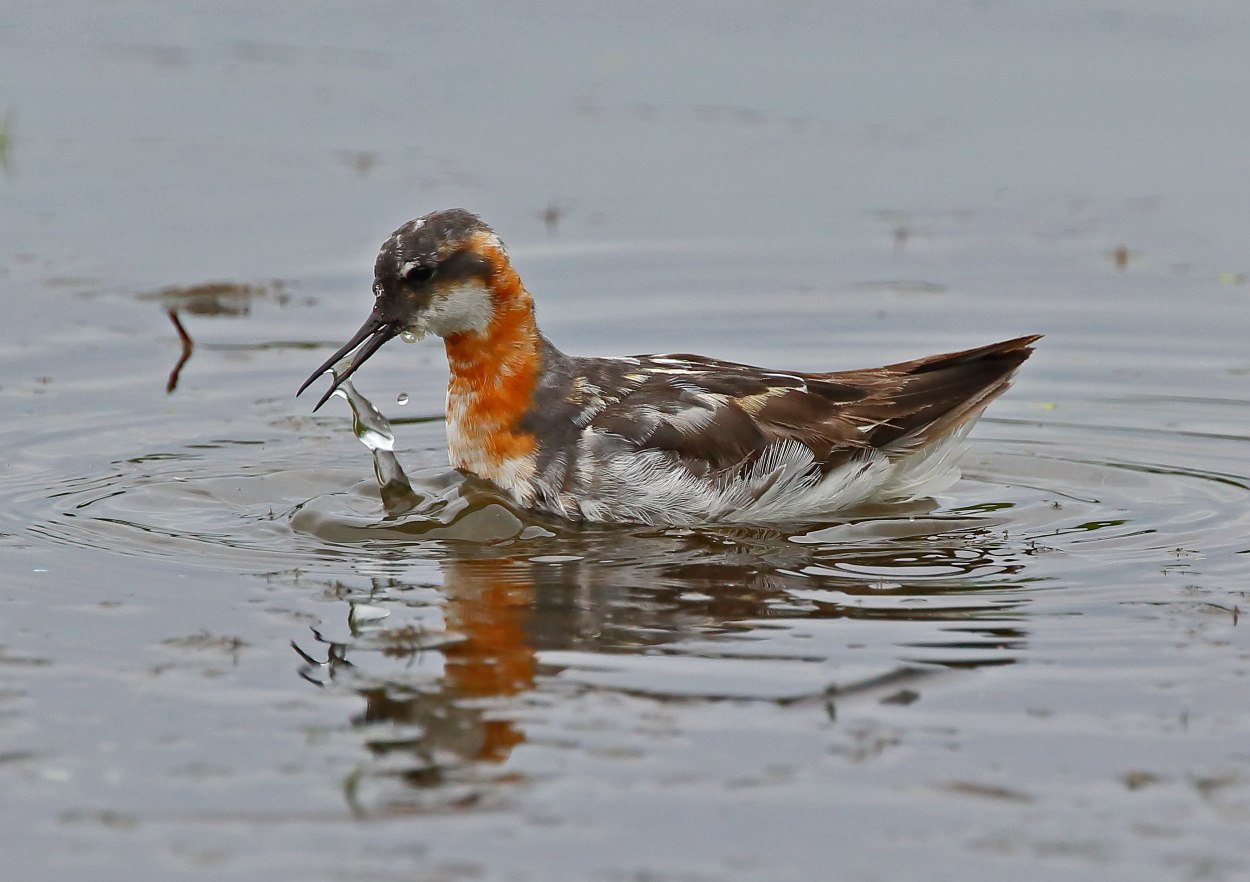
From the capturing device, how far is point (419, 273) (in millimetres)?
9648

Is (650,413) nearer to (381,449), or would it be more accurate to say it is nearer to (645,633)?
(381,449)

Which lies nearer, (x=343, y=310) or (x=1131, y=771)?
(x=1131, y=771)

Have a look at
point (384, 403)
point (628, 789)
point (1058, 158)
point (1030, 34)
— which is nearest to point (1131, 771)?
point (628, 789)

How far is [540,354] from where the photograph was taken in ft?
32.6

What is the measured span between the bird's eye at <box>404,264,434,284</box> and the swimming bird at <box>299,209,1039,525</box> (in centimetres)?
1

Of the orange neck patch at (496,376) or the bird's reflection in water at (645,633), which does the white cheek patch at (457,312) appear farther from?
the bird's reflection in water at (645,633)

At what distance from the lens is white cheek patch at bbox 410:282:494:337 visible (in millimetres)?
9758

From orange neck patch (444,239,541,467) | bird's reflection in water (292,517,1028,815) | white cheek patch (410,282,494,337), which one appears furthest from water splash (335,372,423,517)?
bird's reflection in water (292,517,1028,815)

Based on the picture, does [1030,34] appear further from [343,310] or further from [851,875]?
[851,875]

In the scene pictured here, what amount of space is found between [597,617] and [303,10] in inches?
561

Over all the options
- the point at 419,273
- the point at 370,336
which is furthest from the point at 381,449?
the point at 419,273

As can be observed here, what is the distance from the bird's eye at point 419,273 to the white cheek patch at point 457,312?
0.11m

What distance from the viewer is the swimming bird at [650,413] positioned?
371 inches

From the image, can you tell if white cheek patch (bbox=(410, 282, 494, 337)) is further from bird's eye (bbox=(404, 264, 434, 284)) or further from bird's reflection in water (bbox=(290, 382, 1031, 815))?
bird's reflection in water (bbox=(290, 382, 1031, 815))
